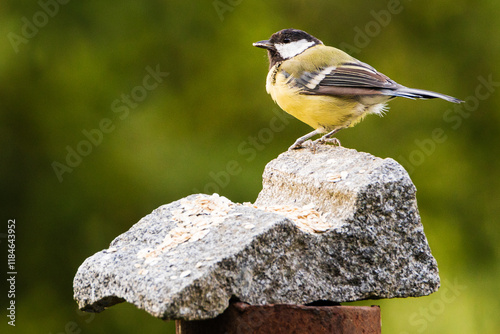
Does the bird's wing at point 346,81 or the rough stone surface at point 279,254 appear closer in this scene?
the rough stone surface at point 279,254

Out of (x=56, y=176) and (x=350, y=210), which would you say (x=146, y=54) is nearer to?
(x=56, y=176)

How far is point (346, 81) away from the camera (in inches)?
150

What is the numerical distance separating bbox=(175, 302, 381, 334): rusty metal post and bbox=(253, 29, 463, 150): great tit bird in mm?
1633

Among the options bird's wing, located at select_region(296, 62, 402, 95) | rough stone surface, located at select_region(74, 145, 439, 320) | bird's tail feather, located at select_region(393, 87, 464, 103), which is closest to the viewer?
rough stone surface, located at select_region(74, 145, 439, 320)

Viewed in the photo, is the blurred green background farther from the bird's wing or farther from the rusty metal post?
the rusty metal post

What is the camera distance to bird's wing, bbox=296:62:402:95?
3.73 meters

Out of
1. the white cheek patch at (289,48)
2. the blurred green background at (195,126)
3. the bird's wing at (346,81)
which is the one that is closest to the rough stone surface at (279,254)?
the bird's wing at (346,81)

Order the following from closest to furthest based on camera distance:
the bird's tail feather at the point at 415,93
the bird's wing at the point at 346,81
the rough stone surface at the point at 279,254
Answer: the rough stone surface at the point at 279,254 < the bird's tail feather at the point at 415,93 < the bird's wing at the point at 346,81

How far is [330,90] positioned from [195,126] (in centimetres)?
290

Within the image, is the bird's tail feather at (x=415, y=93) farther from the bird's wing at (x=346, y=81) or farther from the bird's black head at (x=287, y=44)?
the bird's black head at (x=287, y=44)

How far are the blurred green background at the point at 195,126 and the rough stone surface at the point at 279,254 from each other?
3.46m

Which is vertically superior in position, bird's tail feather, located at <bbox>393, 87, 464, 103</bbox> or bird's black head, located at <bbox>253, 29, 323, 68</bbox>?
bird's black head, located at <bbox>253, 29, 323, 68</bbox>

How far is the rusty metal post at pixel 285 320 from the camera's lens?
2078 millimetres

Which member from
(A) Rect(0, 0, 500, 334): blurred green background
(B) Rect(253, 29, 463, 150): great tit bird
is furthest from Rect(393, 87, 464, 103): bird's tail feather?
(A) Rect(0, 0, 500, 334): blurred green background
